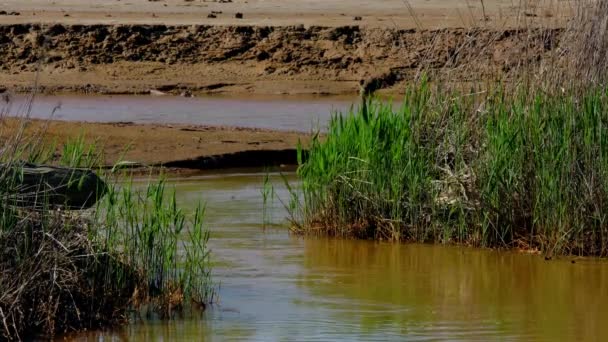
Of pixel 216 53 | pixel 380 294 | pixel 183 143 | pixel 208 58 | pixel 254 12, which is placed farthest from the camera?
pixel 254 12

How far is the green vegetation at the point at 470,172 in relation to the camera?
8430mm

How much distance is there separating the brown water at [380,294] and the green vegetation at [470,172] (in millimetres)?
158

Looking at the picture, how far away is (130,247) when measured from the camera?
6.98 meters

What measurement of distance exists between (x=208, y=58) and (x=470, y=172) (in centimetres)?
1197

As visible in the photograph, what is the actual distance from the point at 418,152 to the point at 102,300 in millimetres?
2939

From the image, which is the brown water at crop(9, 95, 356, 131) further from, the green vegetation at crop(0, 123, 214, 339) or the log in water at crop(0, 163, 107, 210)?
the green vegetation at crop(0, 123, 214, 339)

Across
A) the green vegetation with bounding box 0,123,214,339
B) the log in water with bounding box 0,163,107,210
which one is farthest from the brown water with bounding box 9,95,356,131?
the green vegetation with bounding box 0,123,214,339

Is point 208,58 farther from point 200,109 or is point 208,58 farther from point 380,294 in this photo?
point 380,294

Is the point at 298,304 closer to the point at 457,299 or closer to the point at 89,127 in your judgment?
the point at 457,299

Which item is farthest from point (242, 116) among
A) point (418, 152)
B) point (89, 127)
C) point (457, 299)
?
point (457, 299)

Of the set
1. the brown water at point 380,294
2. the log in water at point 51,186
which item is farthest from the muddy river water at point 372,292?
the log in water at point 51,186

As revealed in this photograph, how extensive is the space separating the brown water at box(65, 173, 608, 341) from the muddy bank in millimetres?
3088

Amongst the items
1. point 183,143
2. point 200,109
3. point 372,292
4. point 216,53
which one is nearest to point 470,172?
point 372,292

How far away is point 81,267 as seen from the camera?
675 centimetres
